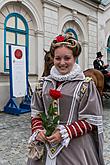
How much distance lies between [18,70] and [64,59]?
6.12 m

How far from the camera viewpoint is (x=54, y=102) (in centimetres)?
163

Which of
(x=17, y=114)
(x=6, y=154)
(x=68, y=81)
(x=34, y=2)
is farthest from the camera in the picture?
(x=34, y=2)

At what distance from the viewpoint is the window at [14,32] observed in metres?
8.16

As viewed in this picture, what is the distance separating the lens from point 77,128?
1626 millimetres

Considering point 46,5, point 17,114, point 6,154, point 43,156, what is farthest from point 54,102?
point 46,5

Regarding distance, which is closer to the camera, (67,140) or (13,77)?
(67,140)

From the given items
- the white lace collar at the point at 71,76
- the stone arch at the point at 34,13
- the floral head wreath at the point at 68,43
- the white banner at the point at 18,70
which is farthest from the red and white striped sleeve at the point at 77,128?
the stone arch at the point at 34,13

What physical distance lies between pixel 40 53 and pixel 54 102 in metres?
7.65

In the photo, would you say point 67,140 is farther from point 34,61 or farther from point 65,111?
point 34,61

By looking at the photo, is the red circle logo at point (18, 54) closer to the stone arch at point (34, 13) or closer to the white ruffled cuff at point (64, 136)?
the stone arch at point (34, 13)

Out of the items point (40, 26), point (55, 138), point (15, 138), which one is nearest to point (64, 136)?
point (55, 138)

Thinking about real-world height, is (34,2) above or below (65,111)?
above

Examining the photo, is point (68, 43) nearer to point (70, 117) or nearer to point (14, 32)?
point (70, 117)

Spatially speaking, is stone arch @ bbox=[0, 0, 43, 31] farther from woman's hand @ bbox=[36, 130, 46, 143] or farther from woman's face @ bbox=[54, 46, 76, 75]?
woman's hand @ bbox=[36, 130, 46, 143]
